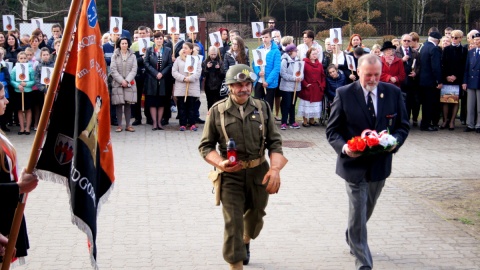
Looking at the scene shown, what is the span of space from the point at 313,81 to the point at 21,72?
6.42m

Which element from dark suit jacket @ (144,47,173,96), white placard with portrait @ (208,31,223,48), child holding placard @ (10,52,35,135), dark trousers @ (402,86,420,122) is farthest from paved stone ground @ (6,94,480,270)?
white placard with portrait @ (208,31,223,48)

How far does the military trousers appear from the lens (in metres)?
6.57

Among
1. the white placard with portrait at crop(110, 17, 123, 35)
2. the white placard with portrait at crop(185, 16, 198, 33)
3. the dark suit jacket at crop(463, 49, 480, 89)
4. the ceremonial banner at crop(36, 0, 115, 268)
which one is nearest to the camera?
the ceremonial banner at crop(36, 0, 115, 268)

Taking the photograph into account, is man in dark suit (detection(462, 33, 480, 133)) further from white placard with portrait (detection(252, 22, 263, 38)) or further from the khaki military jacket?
the khaki military jacket

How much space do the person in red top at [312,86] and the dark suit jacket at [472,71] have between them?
3192 mm

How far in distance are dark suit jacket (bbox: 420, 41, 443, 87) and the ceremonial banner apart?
39.8 ft

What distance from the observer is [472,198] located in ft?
32.8

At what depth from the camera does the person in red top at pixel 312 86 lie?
1595cm

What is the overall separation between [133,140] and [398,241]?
7.70 metres

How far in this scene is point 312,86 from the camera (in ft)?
52.4

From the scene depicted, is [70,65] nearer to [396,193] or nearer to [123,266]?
[123,266]

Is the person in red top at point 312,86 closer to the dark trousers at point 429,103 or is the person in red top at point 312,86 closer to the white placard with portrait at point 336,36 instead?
the white placard with portrait at point 336,36

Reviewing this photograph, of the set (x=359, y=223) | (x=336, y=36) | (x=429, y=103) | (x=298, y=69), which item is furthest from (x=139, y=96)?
(x=359, y=223)

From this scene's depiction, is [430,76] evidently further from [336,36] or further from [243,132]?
[243,132]
